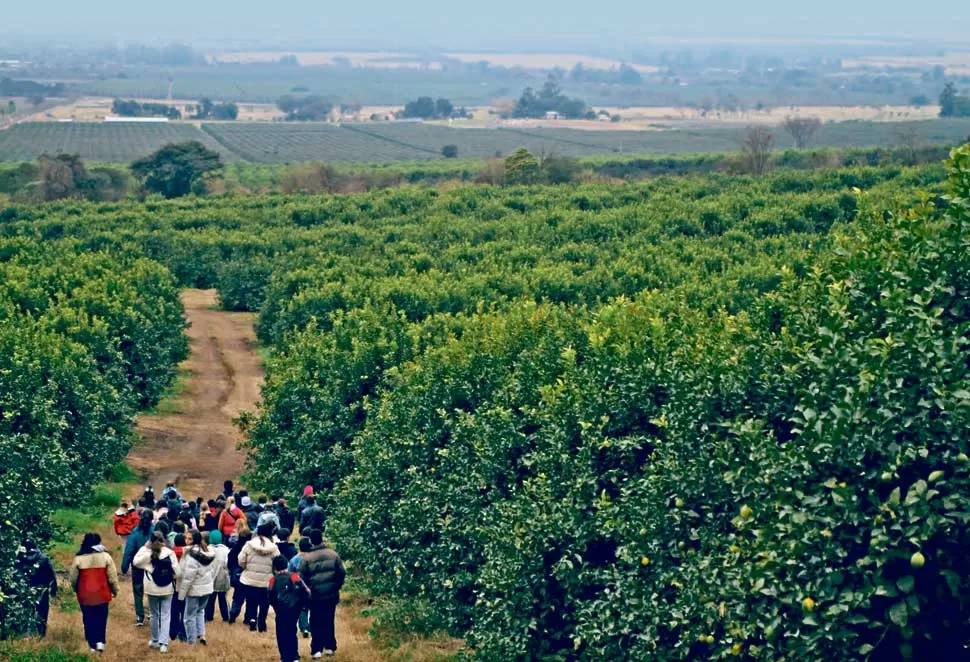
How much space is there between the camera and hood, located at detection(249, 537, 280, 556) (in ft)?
78.5

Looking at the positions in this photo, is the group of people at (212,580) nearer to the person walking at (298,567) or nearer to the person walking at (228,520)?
the person walking at (298,567)

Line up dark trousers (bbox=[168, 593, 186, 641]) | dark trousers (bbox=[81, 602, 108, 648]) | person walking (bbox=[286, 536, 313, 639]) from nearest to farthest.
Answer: person walking (bbox=[286, 536, 313, 639]), dark trousers (bbox=[81, 602, 108, 648]), dark trousers (bbox=[168, 593, 186, 641])

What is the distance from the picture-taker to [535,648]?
76.9 ft

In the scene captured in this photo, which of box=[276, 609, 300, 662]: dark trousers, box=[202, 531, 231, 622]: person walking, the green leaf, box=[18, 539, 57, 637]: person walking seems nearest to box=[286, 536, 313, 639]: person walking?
box=[276, 609, 300, 662]: dark trousers

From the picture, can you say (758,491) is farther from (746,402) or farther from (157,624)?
(157,624)

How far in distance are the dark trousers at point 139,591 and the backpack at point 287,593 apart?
112 inches

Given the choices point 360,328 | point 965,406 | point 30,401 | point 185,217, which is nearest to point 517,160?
point 185,217

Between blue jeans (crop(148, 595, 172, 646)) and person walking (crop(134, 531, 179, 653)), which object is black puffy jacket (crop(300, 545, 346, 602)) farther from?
blue jeans (crop(148, 595, 172, 646))

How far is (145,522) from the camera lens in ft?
82.2

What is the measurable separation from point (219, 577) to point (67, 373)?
1339 centimetres

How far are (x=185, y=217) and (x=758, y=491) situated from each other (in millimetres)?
67736

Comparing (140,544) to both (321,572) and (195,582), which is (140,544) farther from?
(321,572)

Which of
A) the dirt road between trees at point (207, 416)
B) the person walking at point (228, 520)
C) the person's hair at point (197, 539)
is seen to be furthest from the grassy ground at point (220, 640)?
the dirt road between trees at point (207, 416)

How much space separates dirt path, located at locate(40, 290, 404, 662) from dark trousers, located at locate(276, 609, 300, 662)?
42.3 inches
